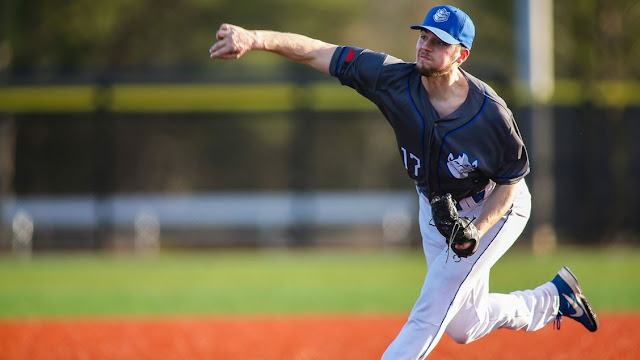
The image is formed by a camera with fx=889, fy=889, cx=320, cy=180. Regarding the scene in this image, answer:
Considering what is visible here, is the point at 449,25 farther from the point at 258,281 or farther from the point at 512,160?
the point at 258,281

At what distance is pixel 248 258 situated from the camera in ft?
50.2

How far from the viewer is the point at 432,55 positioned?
15.1ft

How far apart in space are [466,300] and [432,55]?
1.36m

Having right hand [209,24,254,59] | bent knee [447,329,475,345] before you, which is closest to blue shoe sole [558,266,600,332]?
bent knee [447,329,475,345]

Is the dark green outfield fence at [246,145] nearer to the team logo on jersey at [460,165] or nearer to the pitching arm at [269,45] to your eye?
the pitching arm at [269,45]

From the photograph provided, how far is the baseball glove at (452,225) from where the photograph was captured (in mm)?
4547

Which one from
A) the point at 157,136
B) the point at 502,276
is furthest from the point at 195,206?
the point at 502,276

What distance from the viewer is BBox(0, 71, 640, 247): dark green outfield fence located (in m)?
16.5

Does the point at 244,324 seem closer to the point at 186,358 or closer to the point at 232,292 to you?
the point at 186,358

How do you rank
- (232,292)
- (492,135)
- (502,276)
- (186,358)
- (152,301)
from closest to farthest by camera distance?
1. (492,135)
2. (186,358)
3. (152,301)
4. (232,292)
5. (502,276)

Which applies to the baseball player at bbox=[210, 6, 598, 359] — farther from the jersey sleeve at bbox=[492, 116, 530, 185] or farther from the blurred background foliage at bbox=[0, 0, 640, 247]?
the blurred background foliage at bbox=[0, 0, 640, 247]

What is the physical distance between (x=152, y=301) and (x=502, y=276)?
464 centimetres

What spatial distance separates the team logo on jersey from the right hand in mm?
1225

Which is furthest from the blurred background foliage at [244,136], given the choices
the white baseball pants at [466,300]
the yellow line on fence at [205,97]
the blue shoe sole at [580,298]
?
the white baseball pants at [466,300]
